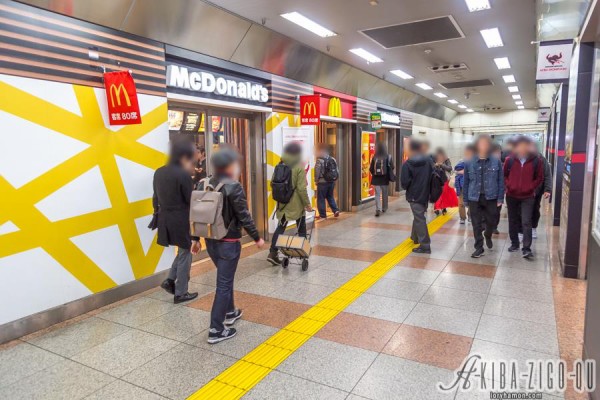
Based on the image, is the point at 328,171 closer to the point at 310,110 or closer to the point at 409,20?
the point at 310,110

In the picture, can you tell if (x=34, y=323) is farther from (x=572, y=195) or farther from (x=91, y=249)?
(x=572, y=195)

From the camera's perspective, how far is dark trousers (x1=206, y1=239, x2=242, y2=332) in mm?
3174

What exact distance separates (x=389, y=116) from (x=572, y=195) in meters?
7.97

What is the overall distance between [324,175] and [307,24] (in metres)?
3.20

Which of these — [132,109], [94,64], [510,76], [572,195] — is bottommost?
[572,195]

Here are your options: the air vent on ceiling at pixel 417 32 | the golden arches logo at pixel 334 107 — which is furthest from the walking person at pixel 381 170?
the air vent on ceiling at pixel 417 32

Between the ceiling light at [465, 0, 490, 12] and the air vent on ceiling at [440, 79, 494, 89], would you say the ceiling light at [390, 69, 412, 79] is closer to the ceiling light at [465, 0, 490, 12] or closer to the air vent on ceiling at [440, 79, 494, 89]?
the air vent on ceiling at [440, 79, 494, 89]

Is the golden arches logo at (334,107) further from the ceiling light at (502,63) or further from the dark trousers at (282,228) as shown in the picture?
the dark trousers at (282,228)

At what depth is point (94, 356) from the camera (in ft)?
10.2

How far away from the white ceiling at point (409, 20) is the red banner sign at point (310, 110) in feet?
3.26

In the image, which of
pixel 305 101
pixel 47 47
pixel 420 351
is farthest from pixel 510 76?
pixel 47 47

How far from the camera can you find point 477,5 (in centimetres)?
548

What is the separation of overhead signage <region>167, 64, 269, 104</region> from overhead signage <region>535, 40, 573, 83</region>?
4.11 m

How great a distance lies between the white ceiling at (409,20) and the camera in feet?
17.7
